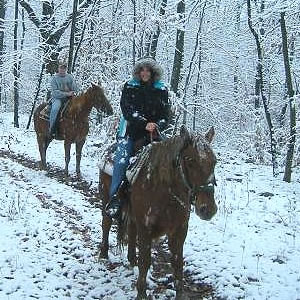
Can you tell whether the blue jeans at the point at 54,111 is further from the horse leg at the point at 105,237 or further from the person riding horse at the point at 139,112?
the person riding horse at the point at 139,112

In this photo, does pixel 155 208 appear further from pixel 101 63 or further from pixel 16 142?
pixel 101 63

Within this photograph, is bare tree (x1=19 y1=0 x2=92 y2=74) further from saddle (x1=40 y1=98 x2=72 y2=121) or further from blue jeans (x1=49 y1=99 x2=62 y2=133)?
blue jeans (x1=49 y1=99 x2=62 y2=133)

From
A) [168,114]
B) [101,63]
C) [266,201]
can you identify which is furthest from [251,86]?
[168,114]

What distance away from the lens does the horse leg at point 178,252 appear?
550 cm

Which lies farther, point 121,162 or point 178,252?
point 121,162

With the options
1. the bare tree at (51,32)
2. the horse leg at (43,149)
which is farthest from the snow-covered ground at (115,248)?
the bare tree at (51,32)

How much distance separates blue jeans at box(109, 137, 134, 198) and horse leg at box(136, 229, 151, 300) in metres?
0.80

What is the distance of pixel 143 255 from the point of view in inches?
218

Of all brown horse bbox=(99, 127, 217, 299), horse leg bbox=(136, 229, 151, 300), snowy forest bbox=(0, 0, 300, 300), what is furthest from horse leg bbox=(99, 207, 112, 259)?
horse leg bbox=(136, 229, 151, 300)

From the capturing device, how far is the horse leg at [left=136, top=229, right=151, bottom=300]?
550 centimetres

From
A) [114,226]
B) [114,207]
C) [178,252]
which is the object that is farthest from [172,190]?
[114,226]

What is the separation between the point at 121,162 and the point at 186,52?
892 inches

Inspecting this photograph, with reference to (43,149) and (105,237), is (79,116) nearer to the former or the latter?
(43,149)

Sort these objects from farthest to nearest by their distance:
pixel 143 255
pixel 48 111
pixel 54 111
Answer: pixel 48 111 → pixel 54 111 → pixel 143 255
